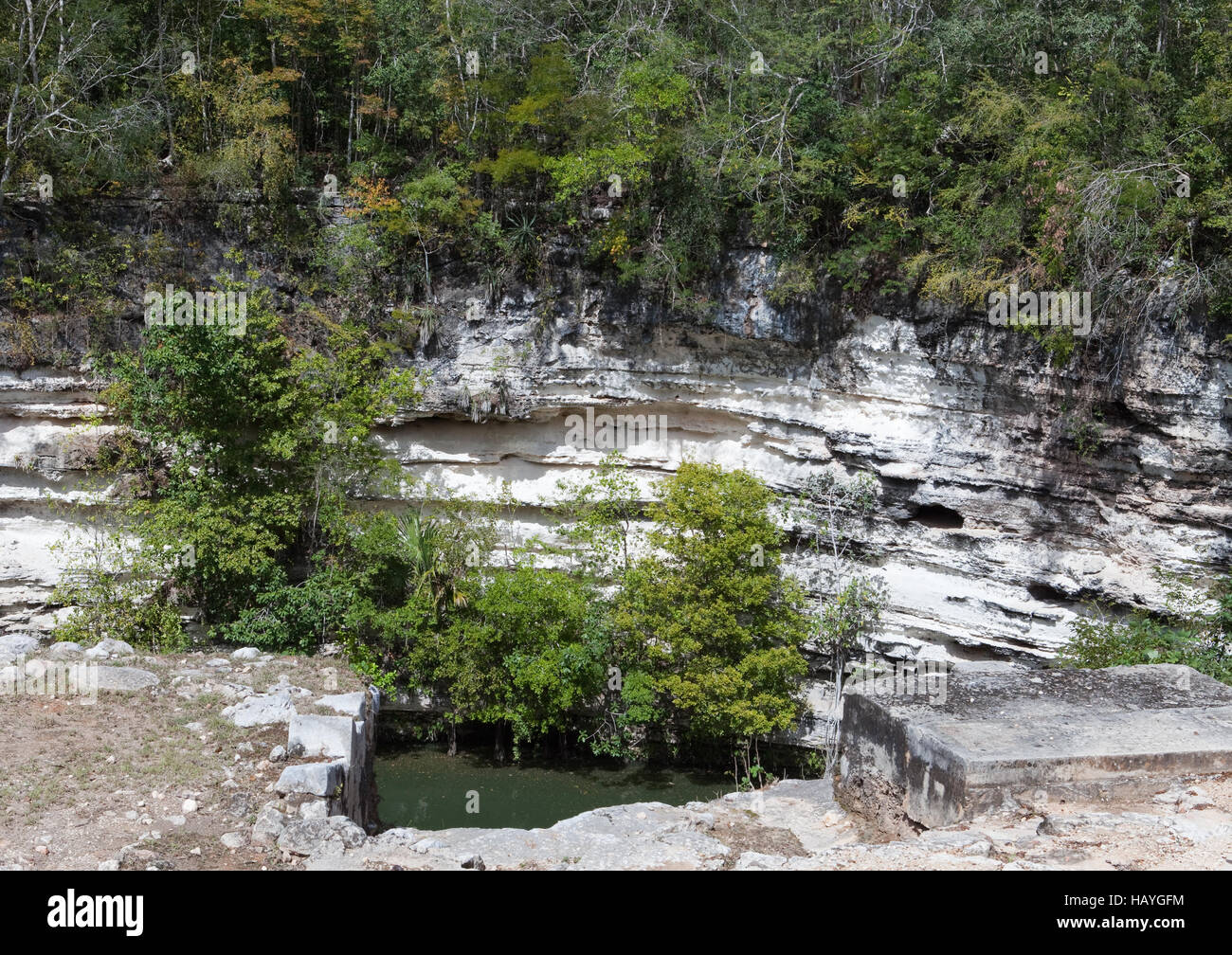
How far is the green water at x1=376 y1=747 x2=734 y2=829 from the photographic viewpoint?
40.9 feet

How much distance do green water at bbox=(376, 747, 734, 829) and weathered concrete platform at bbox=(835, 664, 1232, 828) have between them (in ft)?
14.1

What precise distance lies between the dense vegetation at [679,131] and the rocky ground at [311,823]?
713cm

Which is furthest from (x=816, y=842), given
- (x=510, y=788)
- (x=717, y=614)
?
(x=510, y=788)

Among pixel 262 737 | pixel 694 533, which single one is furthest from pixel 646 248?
pixel 262 737

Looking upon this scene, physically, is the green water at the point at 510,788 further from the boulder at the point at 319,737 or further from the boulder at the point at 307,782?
the boulder at the point at 307,782

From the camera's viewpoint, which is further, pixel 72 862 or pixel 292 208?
pixel 292 208

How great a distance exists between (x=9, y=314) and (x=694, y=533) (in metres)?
10.9

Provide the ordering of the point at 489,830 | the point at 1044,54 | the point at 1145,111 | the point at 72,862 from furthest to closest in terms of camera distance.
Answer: the point at 1044,54
the point at 1145,111
the point at 489,830
the point at 72,862

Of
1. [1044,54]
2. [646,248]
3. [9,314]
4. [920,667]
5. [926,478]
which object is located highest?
[1044,54]

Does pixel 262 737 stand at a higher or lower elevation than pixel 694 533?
lower

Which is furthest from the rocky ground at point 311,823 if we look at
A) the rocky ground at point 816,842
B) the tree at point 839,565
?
the tree at point 839,565

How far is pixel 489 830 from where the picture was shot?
29.0 ft

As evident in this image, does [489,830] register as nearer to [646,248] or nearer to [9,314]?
[646,248]

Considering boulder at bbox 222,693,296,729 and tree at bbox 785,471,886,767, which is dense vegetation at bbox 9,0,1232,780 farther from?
boulder at bbox 222,693,296,729
